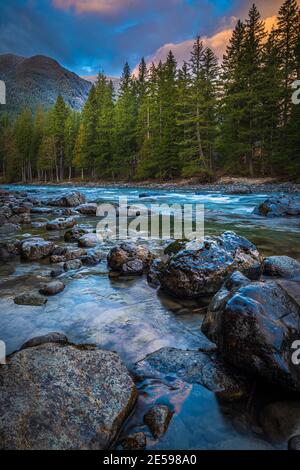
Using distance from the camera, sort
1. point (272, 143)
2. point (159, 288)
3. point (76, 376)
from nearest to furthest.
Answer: point (76, 376)
point (159, 288)
point (272, 143)

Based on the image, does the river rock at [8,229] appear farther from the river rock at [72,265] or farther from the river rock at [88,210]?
the river rock at [72,265]

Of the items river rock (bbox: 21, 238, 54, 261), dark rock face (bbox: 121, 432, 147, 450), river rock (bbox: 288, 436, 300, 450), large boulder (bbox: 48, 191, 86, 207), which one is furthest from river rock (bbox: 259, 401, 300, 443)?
large boulder (bbox: 48, 191, 86, 207)

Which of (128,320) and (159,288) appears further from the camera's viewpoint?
(159,288)

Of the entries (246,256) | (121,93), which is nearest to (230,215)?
(246,256)

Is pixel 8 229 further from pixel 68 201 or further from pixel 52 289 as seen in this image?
pixel 68 201

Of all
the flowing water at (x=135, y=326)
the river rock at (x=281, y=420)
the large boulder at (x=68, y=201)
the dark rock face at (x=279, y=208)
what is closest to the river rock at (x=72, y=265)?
the flowing water at (x=135, y=326)

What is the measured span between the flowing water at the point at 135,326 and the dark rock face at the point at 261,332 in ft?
1.33

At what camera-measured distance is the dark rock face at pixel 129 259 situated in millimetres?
5355

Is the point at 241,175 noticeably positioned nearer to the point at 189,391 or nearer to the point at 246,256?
the point at 246,256

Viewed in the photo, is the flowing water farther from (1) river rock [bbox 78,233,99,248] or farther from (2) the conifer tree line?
(2) the conifer tree line

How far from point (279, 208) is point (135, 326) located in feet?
34.9

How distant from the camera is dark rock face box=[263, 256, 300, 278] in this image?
486 cm

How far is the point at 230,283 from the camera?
3340mm

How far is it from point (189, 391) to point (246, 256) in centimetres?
294
